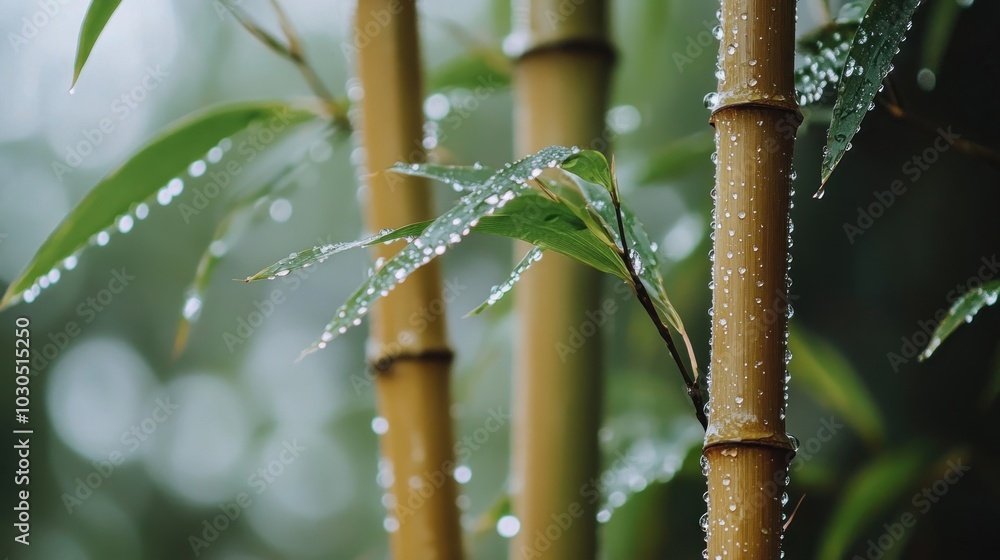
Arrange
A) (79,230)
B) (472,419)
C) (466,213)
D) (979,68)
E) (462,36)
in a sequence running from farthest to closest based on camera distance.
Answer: (472,419) → (979,68) → (462,36) → (79,230) → (466,213)

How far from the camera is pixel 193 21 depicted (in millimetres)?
1557

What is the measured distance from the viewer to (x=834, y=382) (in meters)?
0.76

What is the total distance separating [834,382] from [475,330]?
2.09 feet

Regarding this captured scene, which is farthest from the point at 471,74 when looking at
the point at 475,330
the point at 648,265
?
the point at 475,330

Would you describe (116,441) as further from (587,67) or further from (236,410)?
(587,67)

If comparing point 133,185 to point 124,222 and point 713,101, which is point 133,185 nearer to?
point 124,222

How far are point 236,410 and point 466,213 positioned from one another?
146 cm

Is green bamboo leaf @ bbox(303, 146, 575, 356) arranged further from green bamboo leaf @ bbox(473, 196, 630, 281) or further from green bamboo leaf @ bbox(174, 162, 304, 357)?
green bamboo leaf @ bbox(174, 162, 304, 357)

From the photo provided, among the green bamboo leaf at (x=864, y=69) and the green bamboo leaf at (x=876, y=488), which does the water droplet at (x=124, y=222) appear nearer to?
the green bamboo leaf at (x=864, y=69)

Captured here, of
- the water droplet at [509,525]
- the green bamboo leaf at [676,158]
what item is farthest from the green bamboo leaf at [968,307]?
the green bamboo leaf at [676,158]

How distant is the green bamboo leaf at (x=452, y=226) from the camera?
0.85 ft

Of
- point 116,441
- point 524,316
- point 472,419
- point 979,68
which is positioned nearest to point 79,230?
point 524,316

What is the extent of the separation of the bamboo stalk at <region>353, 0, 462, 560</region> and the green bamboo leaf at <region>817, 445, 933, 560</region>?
0.35 metres

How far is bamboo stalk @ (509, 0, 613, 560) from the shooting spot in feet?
1.61
